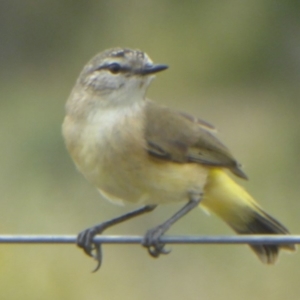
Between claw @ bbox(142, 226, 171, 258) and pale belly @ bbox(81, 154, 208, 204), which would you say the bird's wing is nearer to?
pale belly @ bbox(81, 154, 208, 204)

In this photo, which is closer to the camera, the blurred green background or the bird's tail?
the bird's tail

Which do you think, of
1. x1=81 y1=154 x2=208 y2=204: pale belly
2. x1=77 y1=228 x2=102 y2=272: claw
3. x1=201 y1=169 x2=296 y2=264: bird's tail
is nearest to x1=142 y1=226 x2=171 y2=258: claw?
x1=81 y1=154 x2=208 y2=204: pale belly

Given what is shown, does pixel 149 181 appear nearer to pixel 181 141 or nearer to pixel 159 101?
pixel 181 141

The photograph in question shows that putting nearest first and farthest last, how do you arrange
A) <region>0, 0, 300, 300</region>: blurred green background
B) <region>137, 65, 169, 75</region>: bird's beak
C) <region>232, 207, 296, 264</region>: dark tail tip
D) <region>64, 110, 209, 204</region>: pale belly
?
1. <region>64, 110, 209, 204</region>: pale belly
2. <region>137, 65, 169, 75</region>: bird's beak
3. <region>232, 207, 296, 264</region>: dark tail tip
4. <region>0, 0, 300, 300</region>: blurred green background

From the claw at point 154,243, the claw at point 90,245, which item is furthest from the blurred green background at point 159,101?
the claw at point 154,243

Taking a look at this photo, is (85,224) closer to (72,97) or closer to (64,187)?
(64,187)

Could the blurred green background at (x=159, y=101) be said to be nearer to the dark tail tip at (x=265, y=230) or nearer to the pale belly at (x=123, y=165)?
the dark tail tip at (x=265, y=230)

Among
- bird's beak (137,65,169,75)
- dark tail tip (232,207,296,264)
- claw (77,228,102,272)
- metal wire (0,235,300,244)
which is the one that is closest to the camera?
metal wire (0,235,300,244)

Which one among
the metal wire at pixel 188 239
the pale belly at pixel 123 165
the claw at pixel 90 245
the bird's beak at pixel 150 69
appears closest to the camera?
the metal wire at pixel 188 239
